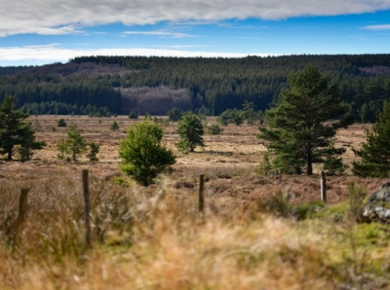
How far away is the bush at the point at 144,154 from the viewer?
2216cm

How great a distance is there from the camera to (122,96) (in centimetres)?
18012

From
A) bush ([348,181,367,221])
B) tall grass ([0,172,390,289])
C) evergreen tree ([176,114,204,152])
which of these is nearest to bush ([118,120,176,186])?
tall grass ([0,172,390,289])

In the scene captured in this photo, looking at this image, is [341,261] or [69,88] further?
[69,88]

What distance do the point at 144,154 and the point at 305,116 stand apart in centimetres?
1182

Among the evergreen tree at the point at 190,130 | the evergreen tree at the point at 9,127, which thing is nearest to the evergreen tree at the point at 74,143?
the evergreen tree at the point at 9,127

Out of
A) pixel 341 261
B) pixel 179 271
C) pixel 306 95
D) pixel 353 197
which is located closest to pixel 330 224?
pixel 353 197

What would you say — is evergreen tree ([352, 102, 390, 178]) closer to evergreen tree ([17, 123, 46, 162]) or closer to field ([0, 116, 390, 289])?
field ([0, 116, 390, 289])

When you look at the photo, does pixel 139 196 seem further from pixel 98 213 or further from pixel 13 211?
pixel 13 211

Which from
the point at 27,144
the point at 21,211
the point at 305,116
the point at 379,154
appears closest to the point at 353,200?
the point at 21,211

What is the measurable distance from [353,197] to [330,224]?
687 millimetres

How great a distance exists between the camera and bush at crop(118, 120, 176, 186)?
2216 centimetres

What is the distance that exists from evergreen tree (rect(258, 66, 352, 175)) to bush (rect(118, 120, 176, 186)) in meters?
8.89

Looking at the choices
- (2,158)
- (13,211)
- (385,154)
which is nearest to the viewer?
(13,211)

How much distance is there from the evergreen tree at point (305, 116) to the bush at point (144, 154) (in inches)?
350
